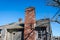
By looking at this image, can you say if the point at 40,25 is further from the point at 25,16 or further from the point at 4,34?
the point at 4,34

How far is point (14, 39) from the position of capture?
22.3 m

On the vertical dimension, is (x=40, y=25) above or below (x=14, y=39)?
above

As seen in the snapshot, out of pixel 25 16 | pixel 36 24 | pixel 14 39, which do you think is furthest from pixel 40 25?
pixel 14 39

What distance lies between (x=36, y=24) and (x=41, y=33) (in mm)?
1464

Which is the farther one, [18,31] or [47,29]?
[18,31]

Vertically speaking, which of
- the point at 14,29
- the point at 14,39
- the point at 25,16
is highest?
the point at 25,16

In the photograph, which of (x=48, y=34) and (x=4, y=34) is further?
(x=4, y=34)

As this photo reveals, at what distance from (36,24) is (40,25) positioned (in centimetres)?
73

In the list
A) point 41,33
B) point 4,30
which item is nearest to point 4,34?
point 4,30

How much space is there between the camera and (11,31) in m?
22.4

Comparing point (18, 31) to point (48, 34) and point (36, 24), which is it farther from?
point (48, 34)

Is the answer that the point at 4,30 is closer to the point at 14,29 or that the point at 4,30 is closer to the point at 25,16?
the point at 14,29

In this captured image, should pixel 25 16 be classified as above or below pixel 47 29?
above

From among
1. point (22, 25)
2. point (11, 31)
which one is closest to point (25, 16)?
point (22, 25)
